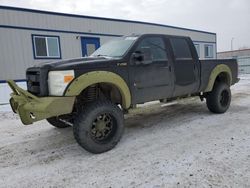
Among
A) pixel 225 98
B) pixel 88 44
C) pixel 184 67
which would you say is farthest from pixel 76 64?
pixel 88 44

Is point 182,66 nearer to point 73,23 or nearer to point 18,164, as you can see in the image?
point 18,164

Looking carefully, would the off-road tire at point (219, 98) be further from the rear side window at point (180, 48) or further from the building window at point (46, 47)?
the building window at point (46, 47)

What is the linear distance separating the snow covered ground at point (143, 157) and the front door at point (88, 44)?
9.03 meters

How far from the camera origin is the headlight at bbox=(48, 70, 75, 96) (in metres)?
3.70

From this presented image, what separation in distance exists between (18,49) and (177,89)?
919 centimetres

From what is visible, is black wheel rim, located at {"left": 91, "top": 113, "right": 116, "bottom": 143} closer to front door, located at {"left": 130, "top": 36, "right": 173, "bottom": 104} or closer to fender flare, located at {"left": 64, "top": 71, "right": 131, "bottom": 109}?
fender flare, located at {"left": 64, "top": 71, "right": 131, "bottom": 109}

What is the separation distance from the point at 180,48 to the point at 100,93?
2278 millimetres

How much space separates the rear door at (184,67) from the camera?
5.28 m

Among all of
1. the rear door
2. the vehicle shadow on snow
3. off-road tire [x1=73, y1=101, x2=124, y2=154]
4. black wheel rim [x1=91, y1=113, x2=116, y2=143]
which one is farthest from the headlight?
the rear door

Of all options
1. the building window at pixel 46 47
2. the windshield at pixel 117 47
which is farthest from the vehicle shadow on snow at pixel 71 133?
the building window at pixel 46 47

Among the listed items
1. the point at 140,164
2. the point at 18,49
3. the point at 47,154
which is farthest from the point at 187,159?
the point at 18,49

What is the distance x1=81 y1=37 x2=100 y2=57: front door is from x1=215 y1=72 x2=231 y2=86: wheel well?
932cm

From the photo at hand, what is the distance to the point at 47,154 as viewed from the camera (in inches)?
160

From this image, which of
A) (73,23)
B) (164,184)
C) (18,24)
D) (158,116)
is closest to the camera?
(164,184)
